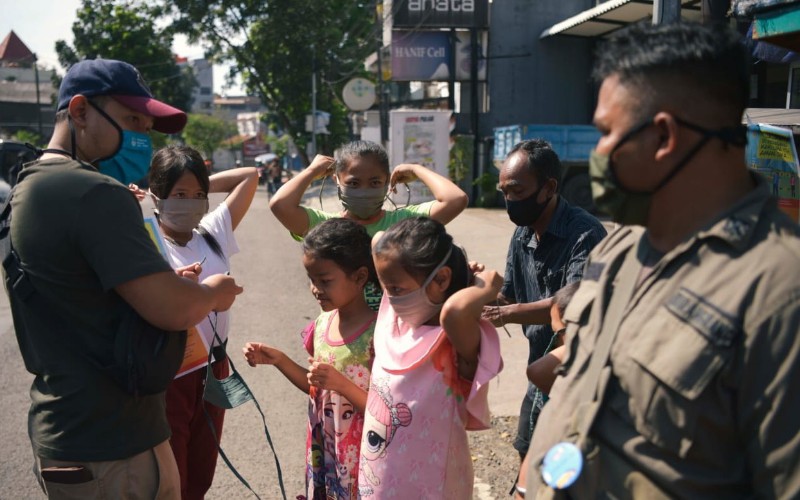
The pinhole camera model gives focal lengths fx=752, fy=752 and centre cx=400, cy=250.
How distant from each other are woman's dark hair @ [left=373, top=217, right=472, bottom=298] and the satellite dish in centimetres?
2094

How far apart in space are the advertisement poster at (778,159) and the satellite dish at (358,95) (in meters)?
19.4

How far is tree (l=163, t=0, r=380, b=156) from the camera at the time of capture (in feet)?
120

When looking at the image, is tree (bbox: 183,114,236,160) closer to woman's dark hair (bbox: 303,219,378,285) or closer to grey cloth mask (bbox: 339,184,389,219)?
grey cloth mask (bbox: 339,184,389,219)

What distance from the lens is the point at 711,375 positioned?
148cm

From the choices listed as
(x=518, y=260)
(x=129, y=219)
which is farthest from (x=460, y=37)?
(x=129, y=219)

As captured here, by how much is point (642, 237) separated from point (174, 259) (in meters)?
2.38

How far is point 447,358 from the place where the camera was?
2.55 meters

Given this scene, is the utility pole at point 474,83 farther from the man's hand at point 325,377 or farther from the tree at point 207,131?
the tree at point 207,131

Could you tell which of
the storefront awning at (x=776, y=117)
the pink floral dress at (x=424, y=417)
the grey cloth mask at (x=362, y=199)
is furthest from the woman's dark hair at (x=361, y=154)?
the storefront awning at (x=776, y=117)

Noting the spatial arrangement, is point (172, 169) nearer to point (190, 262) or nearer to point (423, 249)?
point (190, 262)

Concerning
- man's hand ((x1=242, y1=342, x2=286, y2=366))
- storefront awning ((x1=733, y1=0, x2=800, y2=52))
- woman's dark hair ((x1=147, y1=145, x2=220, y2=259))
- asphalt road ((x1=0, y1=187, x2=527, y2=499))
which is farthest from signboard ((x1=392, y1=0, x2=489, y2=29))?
man's hand ((x1=242, y1=342, x2=286, y2=366))

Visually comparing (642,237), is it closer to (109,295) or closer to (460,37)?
(109,295)

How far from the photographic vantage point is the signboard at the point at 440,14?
22.7 m

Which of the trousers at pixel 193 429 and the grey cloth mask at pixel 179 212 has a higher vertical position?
the grey cloth mask at pixel 179 212
